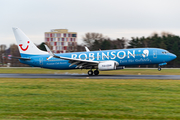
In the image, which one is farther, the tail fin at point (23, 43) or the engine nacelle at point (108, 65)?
the tail fin at point (23, 43)

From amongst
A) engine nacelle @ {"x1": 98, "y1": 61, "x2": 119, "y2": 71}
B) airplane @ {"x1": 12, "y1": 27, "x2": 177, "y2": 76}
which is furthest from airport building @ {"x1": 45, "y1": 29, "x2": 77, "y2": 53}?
engine nacelle @ {"x1": 98, "y1": 61, "x2": 119, "y2": 71}

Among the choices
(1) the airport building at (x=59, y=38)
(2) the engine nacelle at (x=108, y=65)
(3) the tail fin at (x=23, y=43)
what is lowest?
(2) the engine nacelle at (x=108, y=65)

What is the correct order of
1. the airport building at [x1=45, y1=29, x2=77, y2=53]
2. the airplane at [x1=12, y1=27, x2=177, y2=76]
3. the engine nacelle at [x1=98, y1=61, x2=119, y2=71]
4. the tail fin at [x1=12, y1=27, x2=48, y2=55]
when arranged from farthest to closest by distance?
the airport building at [x1=45, y1=29, x2=77, y2=53] → the tail fin at [x1=12, y1=27, x2=48, y2=55] → the airplane at [x1=12, y1=27, x2=177, y2=76] → the engine nacelle at [x1=98, y1=61, x2=119, y2=71]

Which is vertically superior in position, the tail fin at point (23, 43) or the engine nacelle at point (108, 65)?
the tail fin at point (23, 43)

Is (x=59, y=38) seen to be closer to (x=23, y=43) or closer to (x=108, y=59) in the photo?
(x=23, y=43)

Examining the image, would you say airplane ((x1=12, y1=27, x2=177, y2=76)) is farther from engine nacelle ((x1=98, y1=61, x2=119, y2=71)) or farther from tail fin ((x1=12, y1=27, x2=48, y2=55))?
tail fin ((x1=12, y1=27, x2=48, y2=55))

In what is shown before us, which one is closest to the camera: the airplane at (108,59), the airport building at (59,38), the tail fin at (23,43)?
the airplane at (108,59)

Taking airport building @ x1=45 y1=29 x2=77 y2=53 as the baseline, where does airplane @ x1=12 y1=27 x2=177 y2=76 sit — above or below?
below

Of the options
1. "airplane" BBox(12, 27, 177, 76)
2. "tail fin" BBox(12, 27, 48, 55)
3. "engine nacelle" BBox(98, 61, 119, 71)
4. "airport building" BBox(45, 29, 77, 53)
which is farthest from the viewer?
"airport building" BBox(45, 29, 77, 53)

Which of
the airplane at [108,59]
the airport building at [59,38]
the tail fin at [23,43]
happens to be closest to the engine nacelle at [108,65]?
the airplane at [108,59]

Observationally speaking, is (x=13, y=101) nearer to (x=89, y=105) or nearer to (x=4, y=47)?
(x=89, y=105)

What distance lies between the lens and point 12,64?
75.8 metres

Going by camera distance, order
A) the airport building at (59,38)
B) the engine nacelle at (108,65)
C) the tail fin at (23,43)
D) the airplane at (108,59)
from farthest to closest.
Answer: the airport building at (59,38) < the tail fin at (23,43) < the airplane at (108,59) < the engine nacelle at (108,65)

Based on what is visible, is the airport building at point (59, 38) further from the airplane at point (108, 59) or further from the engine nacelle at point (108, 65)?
the engine nacelle at point (108, 65)
